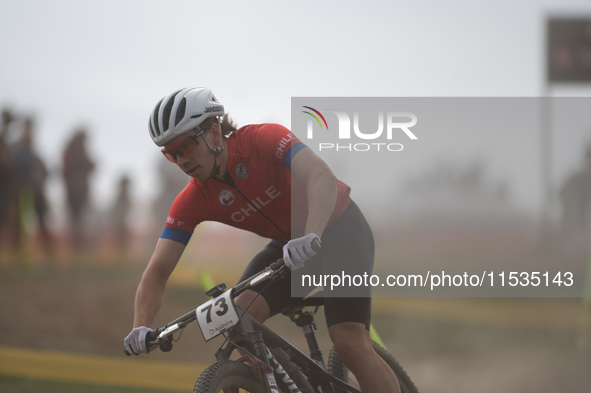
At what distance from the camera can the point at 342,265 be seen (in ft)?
8.33

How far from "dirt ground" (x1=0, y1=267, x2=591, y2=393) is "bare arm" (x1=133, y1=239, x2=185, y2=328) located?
14.6 ft

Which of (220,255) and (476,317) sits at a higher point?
(220,255)

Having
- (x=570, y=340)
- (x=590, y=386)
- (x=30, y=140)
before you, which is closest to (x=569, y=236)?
(x=570, y=340)

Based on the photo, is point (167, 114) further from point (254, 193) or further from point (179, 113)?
point (254, 193)

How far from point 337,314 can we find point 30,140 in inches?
244

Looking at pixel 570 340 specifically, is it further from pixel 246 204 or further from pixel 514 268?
pixel 246 204

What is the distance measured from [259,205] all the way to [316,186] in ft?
1.51

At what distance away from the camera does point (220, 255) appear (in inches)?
360

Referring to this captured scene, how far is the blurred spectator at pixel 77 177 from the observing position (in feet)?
24.0

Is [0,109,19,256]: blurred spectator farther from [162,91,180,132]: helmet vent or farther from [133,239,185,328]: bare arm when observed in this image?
[162,91,180,132]: helmet vent

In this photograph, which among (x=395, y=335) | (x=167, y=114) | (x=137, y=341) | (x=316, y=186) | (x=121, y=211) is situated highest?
(x=167, y=114)

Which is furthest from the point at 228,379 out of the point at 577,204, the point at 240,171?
the point at 577,204

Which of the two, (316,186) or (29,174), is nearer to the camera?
(316,186)

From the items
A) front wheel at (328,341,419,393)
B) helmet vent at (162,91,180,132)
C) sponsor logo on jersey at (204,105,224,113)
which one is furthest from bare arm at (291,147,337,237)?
front wheel at (328,341,419,393)
